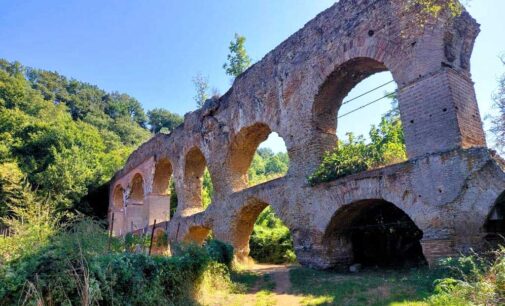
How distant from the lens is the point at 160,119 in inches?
2263

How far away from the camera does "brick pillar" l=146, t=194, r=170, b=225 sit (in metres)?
17.3

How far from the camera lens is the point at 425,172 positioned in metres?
6.96

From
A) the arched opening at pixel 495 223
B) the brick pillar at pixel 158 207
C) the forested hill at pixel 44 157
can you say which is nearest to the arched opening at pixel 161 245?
the brick pillar at pixel 158 207

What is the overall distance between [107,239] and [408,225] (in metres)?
7.35

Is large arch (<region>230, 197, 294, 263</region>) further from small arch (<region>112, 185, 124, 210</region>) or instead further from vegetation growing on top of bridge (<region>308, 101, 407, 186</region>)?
small arch (<region>112, 185, 124, 210</region>)

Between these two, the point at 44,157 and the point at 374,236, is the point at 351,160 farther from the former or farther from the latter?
the point at 44,157

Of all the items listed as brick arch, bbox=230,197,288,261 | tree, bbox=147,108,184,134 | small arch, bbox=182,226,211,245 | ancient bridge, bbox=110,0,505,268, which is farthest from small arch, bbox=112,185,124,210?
tree, bbox=147,108,184,134

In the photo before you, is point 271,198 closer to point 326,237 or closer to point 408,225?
point 326,237

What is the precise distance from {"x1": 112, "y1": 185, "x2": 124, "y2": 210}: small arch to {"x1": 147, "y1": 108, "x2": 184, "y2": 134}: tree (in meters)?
33.3

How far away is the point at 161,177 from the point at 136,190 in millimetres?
3442

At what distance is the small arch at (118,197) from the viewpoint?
72.2 feet

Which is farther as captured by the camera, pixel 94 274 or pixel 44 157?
pixel 44 157

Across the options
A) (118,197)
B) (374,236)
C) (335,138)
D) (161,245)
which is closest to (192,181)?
(161,245)

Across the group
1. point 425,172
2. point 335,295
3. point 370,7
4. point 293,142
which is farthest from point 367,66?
point 335,295
